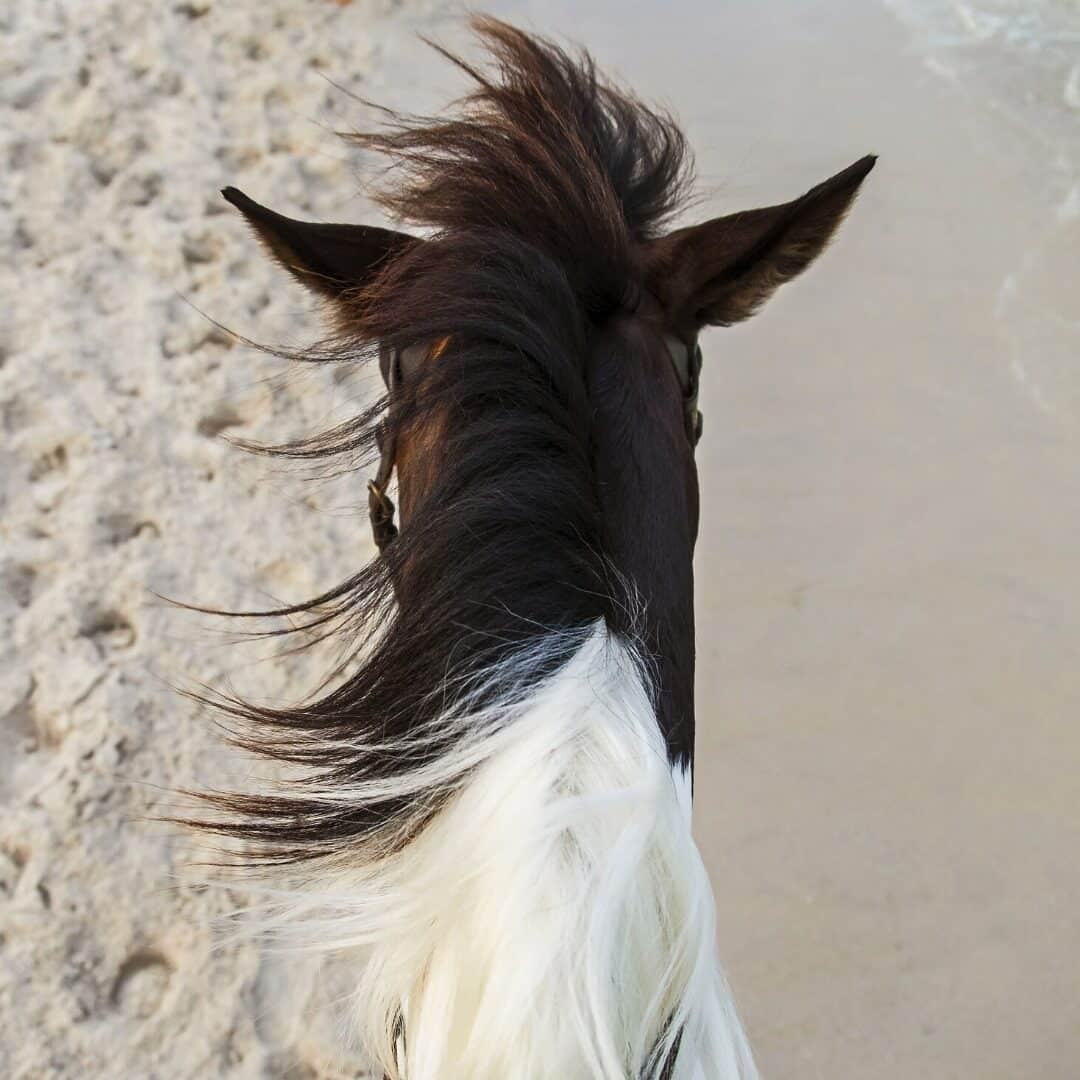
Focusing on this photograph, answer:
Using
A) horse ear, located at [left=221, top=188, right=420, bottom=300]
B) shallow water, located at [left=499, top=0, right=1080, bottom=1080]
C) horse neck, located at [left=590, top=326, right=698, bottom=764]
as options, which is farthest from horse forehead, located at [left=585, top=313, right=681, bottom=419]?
shallow water, located at [left=499, top=0, right=1080, bottom=1080]

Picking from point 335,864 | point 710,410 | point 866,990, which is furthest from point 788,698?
point 335,864

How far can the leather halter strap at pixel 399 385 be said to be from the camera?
92 cm

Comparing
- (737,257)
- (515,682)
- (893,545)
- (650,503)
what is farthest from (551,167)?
(893,545)

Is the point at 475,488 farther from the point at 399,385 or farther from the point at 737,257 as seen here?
the point at 737,257

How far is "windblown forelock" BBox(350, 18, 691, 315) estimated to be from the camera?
1.01 metres

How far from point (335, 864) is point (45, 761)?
1.51 meters

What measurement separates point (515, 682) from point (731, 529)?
2.20m

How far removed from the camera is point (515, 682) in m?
0.75

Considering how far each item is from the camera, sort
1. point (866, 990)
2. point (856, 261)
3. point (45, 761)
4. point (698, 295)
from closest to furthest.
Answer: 1. point (698, 295)
2. point (45, 761)
3. point (866, 990)
4. point (856, 261)

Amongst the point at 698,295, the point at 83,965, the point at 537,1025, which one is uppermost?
the point at 698,295

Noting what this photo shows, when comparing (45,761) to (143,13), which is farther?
(143,13)

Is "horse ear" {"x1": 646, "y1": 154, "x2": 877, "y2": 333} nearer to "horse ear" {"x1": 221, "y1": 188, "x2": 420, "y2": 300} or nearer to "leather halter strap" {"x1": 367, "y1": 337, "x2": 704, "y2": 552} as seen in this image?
"leather halter strap" {"x1": 367, "y1": 337, "x2": 704, "y2": 552}

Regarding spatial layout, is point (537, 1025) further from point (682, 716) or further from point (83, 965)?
point (83, 965)

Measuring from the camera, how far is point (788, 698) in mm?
2570
